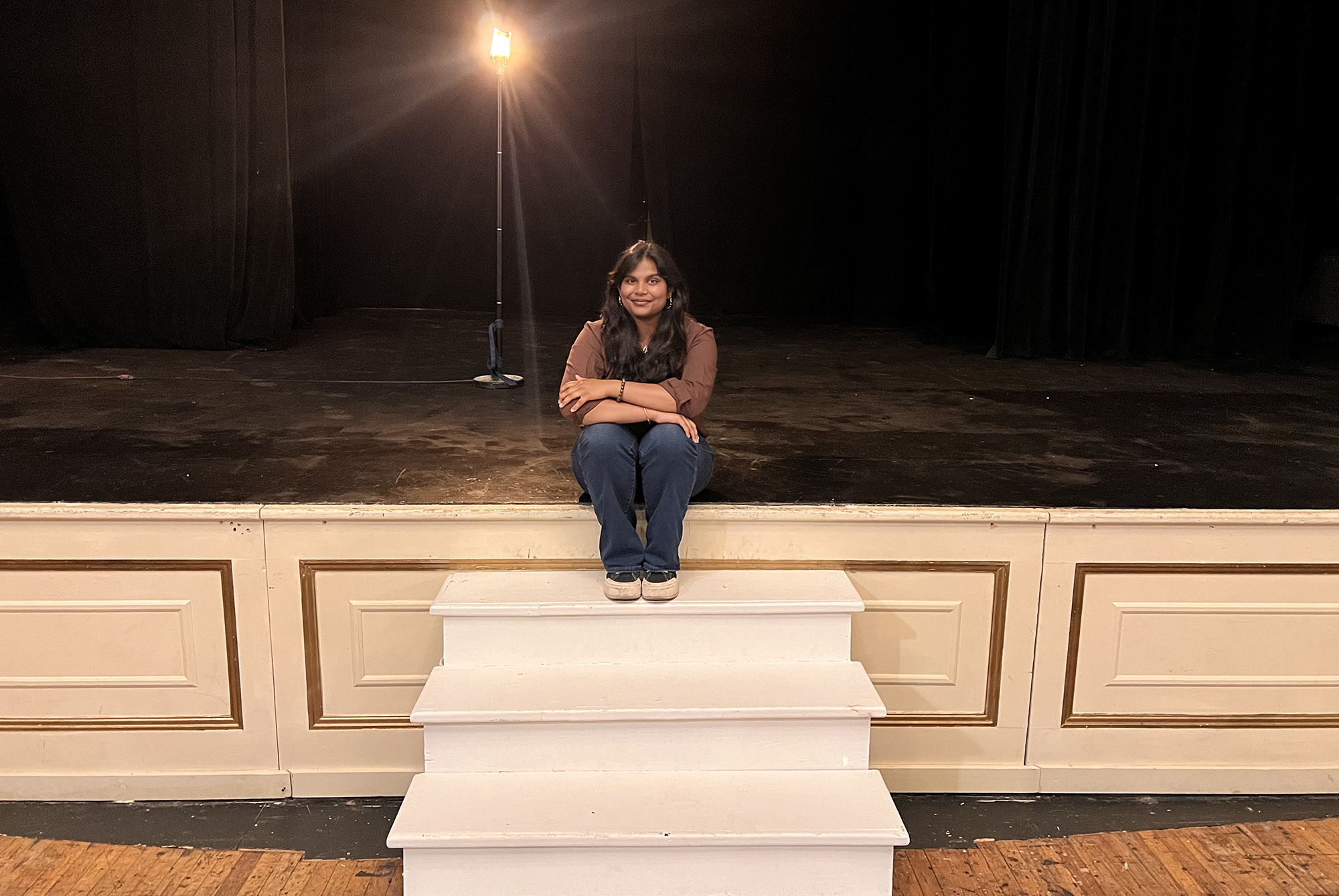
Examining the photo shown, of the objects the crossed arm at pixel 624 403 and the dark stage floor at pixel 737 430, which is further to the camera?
the dark stage floor at pixel 737 430

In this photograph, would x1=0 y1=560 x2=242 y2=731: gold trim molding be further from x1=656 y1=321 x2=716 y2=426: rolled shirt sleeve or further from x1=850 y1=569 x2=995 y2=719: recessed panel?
x1=850 y1=569 x2=995 y2=719: recessed panel

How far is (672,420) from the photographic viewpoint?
87.0 inches

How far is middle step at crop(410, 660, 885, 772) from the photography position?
203 centimetres

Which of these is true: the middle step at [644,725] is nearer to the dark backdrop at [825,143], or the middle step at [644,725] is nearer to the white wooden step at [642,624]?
the white wooden step at [642,624]

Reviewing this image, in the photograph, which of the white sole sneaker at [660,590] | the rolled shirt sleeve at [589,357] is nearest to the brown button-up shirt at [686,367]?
the rolled shirt sleeve at [589,357]

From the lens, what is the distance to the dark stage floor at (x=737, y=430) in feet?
8.10

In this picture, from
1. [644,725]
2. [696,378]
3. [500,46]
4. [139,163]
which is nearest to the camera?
[644,725]

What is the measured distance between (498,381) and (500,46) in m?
1.25

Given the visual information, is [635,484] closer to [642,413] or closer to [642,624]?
[642,413]

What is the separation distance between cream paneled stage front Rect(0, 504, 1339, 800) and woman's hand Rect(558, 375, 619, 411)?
0.25 m

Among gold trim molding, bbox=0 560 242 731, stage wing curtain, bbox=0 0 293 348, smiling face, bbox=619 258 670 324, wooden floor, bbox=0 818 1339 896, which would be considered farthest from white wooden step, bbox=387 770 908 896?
stage wing curtain, bbox=0 0 293 348

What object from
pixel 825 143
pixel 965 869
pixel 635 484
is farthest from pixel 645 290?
pixel 825 143

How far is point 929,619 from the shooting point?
2383 millimetres

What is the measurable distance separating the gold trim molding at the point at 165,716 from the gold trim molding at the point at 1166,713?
5.82ft
